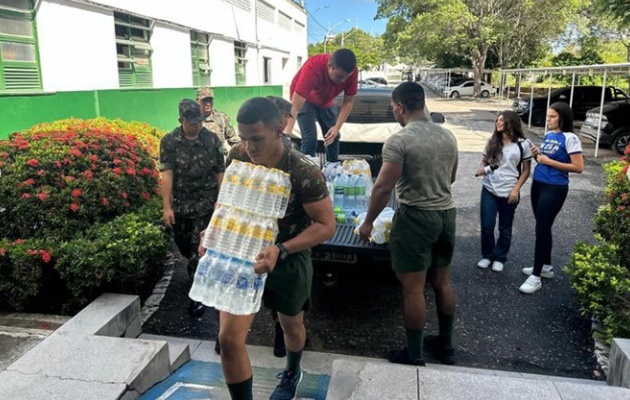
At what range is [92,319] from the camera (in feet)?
10.6

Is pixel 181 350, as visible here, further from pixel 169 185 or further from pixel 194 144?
pixel 194 144

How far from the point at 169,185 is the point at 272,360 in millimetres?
1592

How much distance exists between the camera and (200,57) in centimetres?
1655

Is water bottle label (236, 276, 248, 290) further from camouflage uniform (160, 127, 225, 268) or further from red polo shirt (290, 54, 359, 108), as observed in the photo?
red polo shirt (290, 54, 359, 108)

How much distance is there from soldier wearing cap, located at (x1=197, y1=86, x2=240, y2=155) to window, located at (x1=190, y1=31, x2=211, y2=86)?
373 inches

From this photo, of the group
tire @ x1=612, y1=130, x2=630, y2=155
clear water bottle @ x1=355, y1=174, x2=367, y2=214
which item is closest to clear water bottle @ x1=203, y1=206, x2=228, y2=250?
clear water bottle @ x1=355, y1=174, x2=367, y2=214

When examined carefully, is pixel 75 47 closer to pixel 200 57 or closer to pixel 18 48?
pixel 18 48

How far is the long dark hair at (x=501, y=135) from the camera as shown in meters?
4.67

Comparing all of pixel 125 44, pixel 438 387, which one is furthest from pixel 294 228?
pixel 125 44

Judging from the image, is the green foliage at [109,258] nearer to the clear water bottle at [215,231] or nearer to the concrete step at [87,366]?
the concrete step at [87,366]

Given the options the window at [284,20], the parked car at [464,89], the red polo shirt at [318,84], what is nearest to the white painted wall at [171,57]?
the red polo shirt at [318,84]

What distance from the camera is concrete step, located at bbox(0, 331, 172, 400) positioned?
2514 millimetres

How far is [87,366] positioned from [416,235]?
2039 mm

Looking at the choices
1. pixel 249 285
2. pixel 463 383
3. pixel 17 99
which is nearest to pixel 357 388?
pixel 463 383
